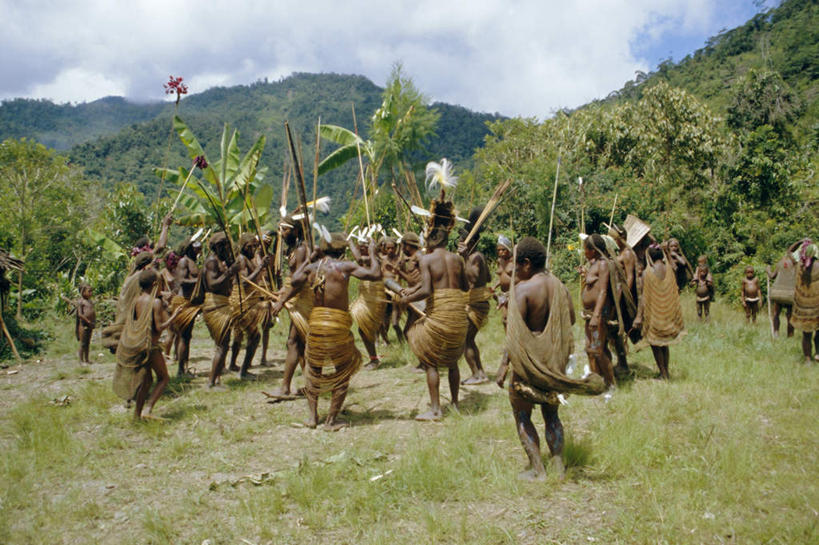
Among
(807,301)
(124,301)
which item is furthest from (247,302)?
(807,301)

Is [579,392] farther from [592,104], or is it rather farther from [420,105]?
[592,104]

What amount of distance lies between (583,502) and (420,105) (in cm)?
1779

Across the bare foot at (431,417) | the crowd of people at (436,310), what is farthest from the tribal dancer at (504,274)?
the bare foot at (431,417)

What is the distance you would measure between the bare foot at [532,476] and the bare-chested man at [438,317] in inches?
69.8

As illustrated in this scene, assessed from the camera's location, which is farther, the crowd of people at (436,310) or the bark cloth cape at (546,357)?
the crowd of people at (436,310)

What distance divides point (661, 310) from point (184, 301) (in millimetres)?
6493

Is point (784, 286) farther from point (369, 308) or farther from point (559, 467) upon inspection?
point (559, 467)

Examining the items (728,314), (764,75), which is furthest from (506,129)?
(728,314)

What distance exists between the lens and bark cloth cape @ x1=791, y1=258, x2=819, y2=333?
7.43 metres

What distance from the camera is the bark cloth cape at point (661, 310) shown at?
686 centimetres

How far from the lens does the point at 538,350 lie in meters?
4.14

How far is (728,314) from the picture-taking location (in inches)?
563

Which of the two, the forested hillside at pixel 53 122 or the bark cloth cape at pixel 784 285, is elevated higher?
the forested hillside at pixel 53 122

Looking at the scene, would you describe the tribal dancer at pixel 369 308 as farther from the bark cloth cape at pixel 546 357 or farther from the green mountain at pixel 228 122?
the green mountain at pixel 228 122
